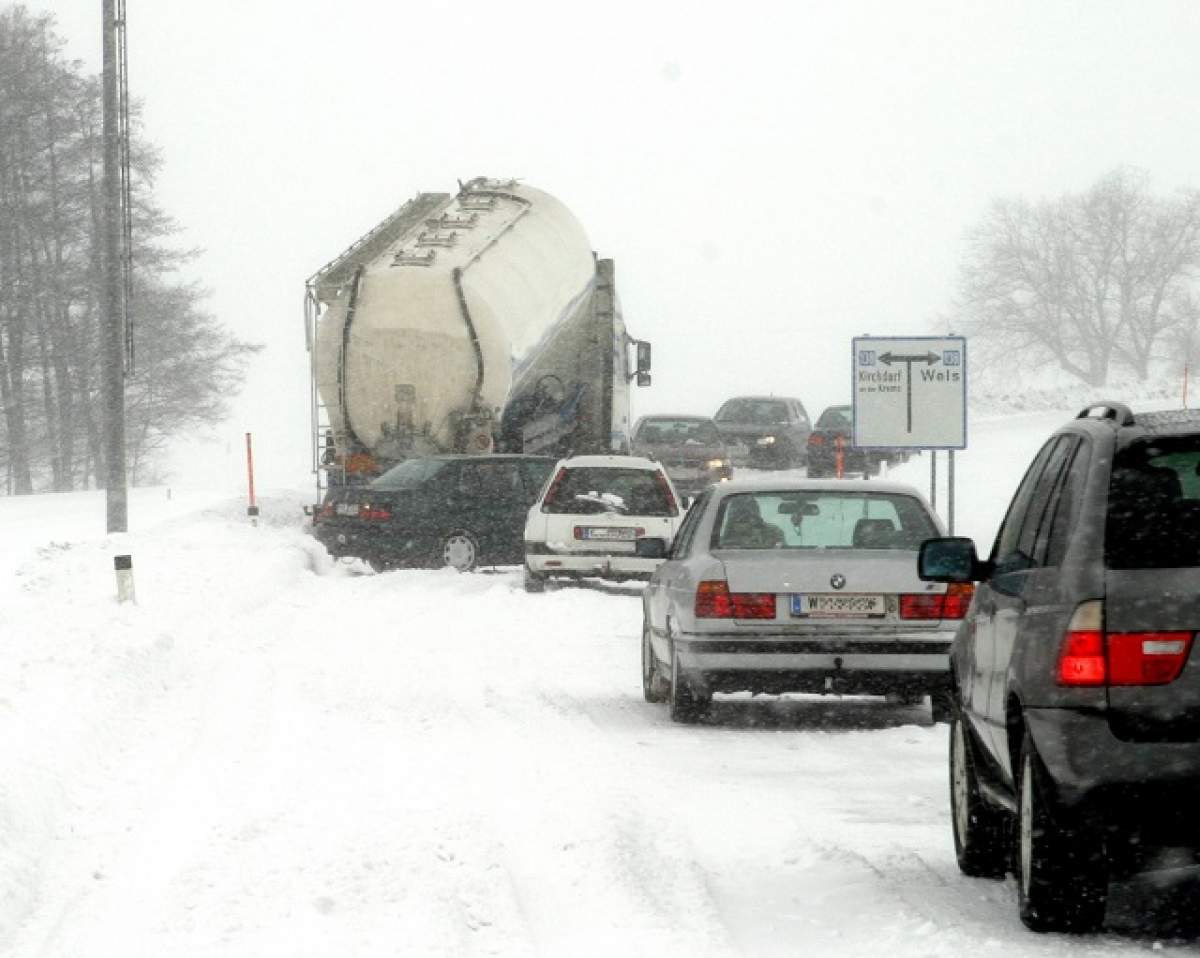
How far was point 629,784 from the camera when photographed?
1020cm

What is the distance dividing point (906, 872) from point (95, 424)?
56.5m

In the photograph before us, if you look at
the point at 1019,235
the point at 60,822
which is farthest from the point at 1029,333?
the point at 60,822

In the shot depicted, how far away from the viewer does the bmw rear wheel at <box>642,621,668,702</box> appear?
14.1m

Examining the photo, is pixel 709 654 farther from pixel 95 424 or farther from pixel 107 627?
pixel 95 424

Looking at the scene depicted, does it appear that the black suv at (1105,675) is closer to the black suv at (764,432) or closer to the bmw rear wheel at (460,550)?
the bmw rear wheel at (460,550)

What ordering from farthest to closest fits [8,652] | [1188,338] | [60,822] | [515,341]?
[1188,338]
[515,341]
[8,652]
[60,822]

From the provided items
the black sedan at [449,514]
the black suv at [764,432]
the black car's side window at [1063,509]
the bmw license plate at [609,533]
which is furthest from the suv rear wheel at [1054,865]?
the black suv at [764,432]

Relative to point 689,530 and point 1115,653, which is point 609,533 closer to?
point 689,530

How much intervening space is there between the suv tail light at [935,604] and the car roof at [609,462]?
11.3 meters

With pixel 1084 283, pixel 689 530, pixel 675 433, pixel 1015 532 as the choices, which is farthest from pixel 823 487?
pixel 1084 283

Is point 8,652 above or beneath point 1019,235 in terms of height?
beneath

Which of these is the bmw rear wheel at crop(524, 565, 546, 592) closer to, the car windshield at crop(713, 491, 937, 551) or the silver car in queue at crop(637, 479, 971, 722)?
the car windshield at crop(713, 491, 937, 551)

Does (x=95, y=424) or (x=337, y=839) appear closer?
(x=337, y=839)

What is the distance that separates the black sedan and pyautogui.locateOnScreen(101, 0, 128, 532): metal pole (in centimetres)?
291
